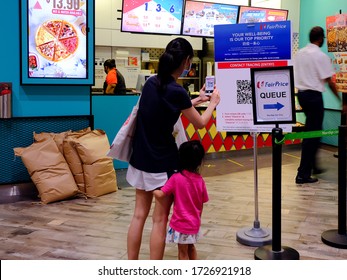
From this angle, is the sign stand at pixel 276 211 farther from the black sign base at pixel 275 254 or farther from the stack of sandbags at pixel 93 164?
the stack of sandbags at pixel 93 164

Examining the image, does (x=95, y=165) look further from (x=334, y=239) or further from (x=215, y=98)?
(x=334, y=239)

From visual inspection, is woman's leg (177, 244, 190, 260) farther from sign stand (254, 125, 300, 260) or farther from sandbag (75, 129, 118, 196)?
sandbag (75, 129, 118, 196)

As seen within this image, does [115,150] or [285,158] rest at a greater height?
[115,150]

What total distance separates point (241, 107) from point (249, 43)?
51cm

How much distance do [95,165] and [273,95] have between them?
2426 millimetres

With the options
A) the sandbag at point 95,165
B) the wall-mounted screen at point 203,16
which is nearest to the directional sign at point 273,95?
the sandbag at point 95,165

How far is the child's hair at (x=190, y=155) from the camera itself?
278 centimetres

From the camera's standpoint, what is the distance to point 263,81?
11.3ft

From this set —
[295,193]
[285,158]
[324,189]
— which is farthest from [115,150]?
[285,158]

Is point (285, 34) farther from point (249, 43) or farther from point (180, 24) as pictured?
point (180, 24)

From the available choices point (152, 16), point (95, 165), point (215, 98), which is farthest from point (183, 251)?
point (152, 16)

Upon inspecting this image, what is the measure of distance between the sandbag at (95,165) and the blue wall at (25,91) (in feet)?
1.40

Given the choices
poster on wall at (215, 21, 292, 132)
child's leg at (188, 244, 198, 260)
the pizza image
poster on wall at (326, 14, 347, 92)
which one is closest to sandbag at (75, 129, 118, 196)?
the pizza image

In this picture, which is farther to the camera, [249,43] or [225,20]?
[225,20]
